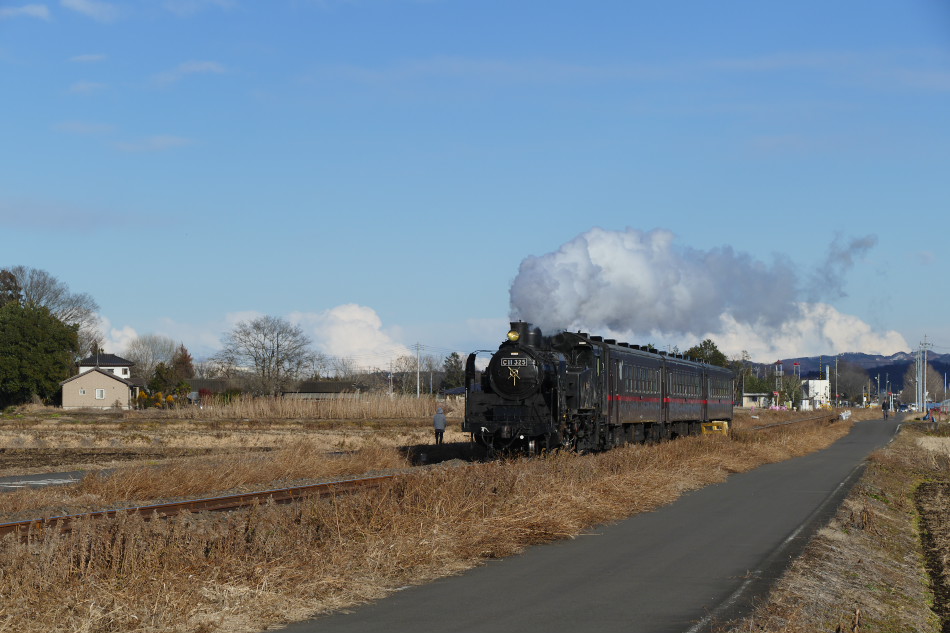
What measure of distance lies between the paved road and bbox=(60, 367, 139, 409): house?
8067 centimetres

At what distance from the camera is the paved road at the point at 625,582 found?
9344mm

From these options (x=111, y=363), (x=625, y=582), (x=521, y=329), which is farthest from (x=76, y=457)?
(x=111, y=363)

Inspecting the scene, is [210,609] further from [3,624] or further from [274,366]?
[274,366]

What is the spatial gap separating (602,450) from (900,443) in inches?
1019

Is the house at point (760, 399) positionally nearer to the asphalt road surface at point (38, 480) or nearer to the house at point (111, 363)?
the house at point (111, 363)

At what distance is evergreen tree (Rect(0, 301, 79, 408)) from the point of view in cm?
8456

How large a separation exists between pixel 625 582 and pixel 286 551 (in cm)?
385

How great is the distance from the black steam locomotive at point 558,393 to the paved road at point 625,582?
7470mm

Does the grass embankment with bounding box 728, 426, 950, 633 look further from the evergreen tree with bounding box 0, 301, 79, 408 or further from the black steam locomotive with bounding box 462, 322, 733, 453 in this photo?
the evergreen tree with bounding box 0, 301, 79, 408

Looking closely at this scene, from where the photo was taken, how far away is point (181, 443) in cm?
4228

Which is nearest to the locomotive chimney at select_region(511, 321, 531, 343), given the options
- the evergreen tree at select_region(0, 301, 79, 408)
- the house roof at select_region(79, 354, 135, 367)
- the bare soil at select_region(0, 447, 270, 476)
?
the bare soil at select_region(0, 447, 270, 476)

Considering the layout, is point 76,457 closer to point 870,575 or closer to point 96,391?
point 870,575

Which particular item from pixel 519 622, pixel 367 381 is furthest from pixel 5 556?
pixel 367 381

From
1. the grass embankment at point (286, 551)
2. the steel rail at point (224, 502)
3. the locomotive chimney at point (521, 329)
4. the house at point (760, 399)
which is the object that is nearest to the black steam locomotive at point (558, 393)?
the locomotive chimney at point (521, 329)
